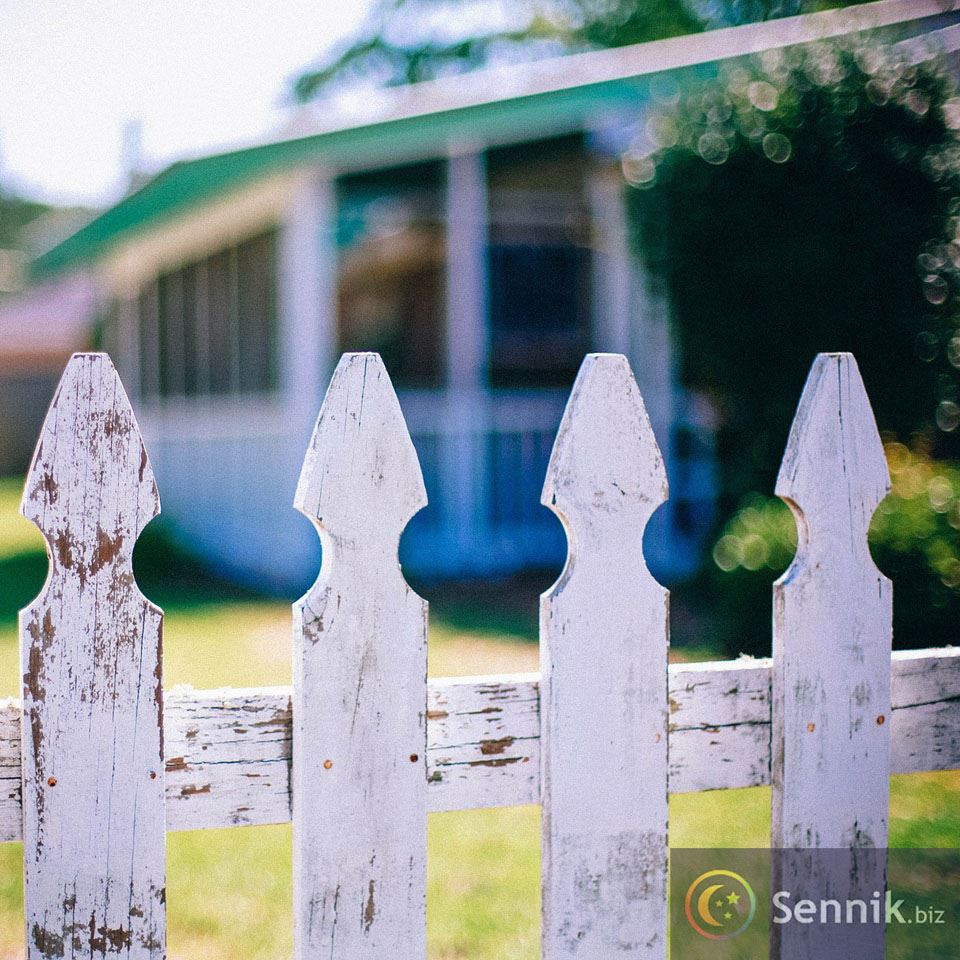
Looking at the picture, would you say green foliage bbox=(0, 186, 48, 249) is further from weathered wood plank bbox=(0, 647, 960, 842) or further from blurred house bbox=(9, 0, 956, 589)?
weathered wood plank bbox=(0, 647, 960, 842)

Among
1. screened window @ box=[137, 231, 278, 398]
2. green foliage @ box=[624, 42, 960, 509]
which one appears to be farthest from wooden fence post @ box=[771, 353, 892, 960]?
screened window @ box=[137, 231, 278, 398]

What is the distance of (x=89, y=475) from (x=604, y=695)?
0.83 meters

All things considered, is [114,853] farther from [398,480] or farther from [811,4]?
[811,4]

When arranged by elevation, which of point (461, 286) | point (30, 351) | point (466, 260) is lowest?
point (461, 286)

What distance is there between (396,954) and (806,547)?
91cm

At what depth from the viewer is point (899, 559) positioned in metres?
4.44

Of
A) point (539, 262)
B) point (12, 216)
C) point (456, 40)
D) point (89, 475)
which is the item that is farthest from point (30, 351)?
point (89, 475)

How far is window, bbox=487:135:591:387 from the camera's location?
9.74 meters

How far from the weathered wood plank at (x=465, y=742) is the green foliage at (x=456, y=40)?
89.7 feet

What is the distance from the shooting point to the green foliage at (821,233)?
6.05 meters

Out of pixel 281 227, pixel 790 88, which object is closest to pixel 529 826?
pixel 790 88

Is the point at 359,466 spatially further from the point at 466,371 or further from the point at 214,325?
the point at 214,325

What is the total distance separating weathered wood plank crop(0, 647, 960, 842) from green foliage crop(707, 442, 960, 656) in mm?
2621

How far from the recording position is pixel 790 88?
6344mm
